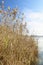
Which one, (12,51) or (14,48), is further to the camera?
(14,48)

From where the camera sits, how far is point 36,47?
5844mm

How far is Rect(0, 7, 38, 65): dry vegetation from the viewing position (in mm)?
3567

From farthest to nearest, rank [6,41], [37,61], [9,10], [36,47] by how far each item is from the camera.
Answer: [36,47]
[37,61]
[9,10]
[6,41]

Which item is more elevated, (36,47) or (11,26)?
(11,26)

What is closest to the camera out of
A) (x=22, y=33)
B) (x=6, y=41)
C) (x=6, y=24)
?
(x=6, y=41)

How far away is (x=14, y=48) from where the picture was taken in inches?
159

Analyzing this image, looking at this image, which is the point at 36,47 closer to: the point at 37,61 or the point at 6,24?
the point at 37,61

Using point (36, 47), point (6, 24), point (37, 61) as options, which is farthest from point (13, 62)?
point (36, 47)

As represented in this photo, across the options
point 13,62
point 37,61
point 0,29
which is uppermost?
point 0,29

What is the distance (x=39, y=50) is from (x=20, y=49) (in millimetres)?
1814

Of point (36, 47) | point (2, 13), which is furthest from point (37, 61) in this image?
point (2, 13)

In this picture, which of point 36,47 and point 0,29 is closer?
point 0,29

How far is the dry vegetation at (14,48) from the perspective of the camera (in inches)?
140

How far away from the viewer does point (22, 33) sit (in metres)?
5.11
